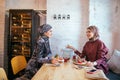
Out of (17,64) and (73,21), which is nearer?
(17,64)

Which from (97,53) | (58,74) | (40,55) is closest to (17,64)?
(40,55)

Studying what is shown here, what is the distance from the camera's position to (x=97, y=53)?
3098 mm

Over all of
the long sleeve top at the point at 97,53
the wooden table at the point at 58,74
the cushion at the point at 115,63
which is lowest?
the cushion at the point at 115,63

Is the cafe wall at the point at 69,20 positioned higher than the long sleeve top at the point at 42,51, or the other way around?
the cafe wall at the point at 69,20

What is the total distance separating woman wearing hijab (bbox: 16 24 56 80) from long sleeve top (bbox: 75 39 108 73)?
0.76 meters

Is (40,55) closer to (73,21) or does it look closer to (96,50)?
(96,50)

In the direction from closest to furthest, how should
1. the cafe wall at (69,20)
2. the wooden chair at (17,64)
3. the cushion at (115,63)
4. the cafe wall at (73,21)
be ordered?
the wooden chair at (17,64) < the cushion at (115,63) < the cafe wall at (73,21) < the cafe wall at (69,20)

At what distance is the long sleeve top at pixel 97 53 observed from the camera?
9.84ft

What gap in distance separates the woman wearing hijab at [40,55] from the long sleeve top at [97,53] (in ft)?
2.51

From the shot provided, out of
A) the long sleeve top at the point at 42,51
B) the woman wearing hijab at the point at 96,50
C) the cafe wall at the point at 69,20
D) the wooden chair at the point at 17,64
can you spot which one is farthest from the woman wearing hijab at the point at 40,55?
the cafe wall at the point at 69,20

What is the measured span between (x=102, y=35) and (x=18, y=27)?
2.00 meters

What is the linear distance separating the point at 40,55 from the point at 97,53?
0.97 meters

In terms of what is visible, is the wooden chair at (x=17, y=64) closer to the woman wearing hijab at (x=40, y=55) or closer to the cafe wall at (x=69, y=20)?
the woman wearing hijab at (x=40, y=55)

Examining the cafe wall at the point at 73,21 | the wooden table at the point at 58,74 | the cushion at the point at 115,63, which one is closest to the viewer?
the wooden table at the point at 58,74
